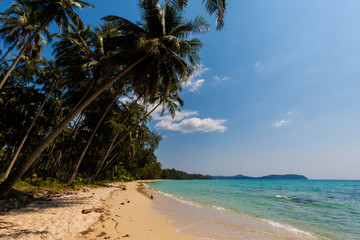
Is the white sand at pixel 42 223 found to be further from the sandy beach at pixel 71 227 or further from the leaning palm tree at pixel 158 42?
the leaning palm tree at pixel 158 42

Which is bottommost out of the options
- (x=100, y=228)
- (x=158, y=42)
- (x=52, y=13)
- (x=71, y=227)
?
(x=100, y=228)

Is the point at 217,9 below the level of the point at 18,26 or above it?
below

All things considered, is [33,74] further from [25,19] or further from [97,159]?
[97,159]

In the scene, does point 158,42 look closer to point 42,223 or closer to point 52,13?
point 52,13

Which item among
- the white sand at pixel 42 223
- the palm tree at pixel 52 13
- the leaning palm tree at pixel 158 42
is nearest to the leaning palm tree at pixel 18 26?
the palm tree at pixel 52 13

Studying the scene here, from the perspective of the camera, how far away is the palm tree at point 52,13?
10.0 meters

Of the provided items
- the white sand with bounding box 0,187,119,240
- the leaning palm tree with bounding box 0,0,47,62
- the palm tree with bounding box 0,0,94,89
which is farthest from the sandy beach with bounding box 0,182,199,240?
the leaning palm tree with bounding box 0,0,47,62

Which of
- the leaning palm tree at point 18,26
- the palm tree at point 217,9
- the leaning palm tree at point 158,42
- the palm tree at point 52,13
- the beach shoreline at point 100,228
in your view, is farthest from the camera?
the leaning palm tree at point 18,26

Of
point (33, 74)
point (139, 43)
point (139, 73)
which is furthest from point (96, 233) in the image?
point (33, 74)

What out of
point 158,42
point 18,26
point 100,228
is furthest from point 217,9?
point 18,26

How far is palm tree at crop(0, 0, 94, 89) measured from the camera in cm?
1002

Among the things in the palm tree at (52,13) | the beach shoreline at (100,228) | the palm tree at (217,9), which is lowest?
the beach shoreline at (100,228)

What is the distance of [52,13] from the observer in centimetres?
1005

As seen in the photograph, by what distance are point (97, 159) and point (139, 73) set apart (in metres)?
17.2
